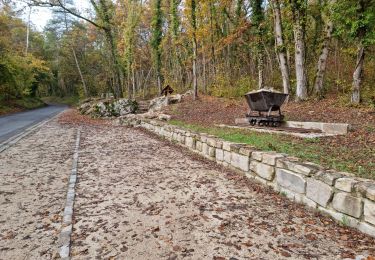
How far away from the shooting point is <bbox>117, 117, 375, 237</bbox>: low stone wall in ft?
9.72

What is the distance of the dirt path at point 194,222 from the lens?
111 inches

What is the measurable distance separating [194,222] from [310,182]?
1750mm

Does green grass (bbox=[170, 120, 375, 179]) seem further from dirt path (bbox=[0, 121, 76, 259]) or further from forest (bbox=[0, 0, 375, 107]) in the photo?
forest (bbox=[0, 0, 375, 107])

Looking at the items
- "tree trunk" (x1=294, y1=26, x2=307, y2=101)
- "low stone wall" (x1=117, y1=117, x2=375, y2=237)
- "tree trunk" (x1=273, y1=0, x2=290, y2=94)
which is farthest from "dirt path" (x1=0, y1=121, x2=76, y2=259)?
"tree trunk" (x1=273, y1=0, x2=290, y2=94)

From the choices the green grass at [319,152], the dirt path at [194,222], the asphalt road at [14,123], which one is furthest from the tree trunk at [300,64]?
the asphalt road at [14,123]

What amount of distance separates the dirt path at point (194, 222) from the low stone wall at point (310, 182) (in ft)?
0.51

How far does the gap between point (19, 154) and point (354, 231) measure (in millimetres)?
8283

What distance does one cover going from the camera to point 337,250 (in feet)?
9.17

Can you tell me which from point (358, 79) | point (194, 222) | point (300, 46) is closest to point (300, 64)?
point (300, 46)

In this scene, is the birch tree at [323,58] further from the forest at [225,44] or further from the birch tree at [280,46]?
the birch tree at [280,46]

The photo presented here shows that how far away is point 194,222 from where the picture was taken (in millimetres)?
3484

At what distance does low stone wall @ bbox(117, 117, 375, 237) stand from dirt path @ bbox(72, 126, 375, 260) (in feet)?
0.51

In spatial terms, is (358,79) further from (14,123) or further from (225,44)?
(14,123)

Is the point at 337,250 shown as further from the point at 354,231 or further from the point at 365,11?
the point at 365,11
